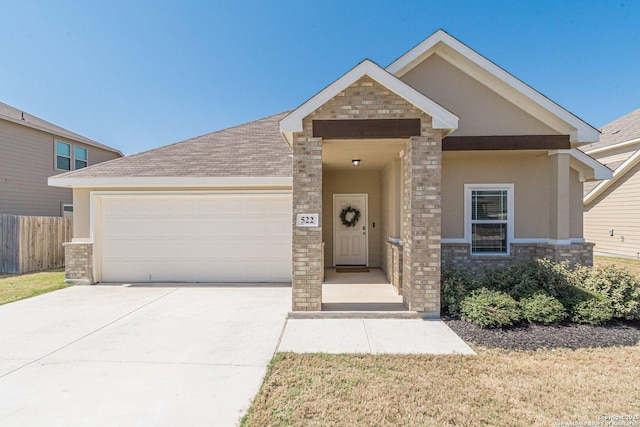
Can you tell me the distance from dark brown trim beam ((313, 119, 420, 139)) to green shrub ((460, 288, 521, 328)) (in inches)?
123

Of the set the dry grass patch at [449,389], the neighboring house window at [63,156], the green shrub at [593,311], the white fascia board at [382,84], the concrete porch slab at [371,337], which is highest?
the neighboring house window at [63,156]

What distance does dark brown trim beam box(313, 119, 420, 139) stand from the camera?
17.2 feet

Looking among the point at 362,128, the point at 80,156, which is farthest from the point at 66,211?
the point at 362,128

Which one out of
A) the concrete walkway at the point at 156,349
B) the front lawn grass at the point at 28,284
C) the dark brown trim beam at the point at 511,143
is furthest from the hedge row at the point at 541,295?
the front lawn grass at the point at 28,284

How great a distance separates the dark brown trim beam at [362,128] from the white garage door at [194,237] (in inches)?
114

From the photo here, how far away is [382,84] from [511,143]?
11.6 feet

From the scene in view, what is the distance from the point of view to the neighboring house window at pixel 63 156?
45.9 ft

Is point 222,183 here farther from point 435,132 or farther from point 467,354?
point 467,354

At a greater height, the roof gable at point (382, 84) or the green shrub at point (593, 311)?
the roof gable at point (382, 84)

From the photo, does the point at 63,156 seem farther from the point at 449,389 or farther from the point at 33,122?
the point at 449,389

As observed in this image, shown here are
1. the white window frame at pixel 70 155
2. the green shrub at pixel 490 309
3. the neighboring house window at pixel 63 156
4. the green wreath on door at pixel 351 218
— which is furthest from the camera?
the neighboring house window at pixel 63 156

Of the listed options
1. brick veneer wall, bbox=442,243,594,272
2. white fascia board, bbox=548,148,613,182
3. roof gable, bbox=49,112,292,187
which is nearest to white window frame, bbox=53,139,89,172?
roof gable, bbox=49,112,292,187

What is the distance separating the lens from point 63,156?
14250 millimetres

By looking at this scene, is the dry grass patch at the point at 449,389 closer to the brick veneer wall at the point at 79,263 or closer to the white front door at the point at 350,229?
the white front door at the point at 350,229
